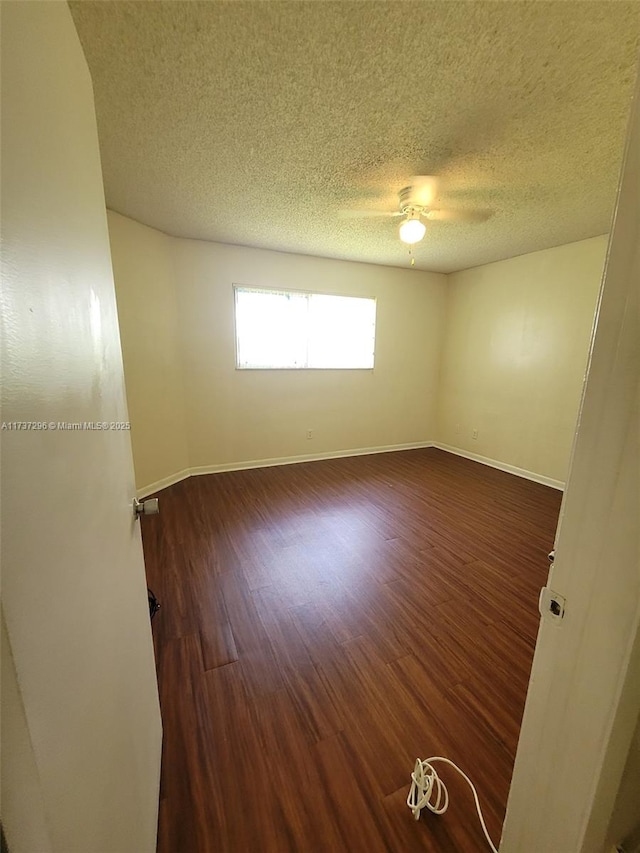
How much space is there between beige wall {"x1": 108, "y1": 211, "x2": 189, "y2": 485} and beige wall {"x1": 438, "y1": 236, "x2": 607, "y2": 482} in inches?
146

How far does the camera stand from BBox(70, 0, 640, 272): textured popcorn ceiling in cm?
107

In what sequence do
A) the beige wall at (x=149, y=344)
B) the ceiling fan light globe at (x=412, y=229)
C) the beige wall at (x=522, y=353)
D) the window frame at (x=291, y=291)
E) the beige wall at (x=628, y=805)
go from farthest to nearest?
1. the window frame at (x=291, y=291)
2. the beige wall at (x=522, y=353)
3. the beige wall at (x=149, y=344)
4. the ceiling fan light globe at (x=412, y=229)
5. the beige wall at (x=628, y=805)

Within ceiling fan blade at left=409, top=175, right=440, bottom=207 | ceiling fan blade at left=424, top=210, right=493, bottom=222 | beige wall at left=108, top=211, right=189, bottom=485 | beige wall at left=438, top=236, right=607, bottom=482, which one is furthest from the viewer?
beige wall at left=438, top=236, right=607, bottom=482

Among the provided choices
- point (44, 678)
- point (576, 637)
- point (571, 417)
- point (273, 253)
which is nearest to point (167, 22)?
point (44, 678)

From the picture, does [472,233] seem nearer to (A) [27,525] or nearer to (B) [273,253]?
(B) [273,253]

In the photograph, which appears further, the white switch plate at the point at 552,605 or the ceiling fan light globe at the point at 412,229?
the ceiling fan light globe at the point at 412,229

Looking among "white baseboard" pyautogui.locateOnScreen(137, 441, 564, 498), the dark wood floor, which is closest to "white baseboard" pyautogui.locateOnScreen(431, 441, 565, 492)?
"white baseboard" pyautogui.locateOnScreen(137, 441, 564, 498)

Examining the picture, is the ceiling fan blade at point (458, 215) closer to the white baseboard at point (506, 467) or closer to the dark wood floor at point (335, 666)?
the dark wood floor at point (335, 666)

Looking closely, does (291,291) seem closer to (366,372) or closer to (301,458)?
(366,372)

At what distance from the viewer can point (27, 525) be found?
1.23ft

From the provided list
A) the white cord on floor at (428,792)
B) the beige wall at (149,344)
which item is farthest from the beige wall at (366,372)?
the white cord on floor at (428,792)

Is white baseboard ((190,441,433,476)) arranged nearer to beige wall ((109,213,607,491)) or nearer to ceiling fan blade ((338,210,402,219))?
beige wall ((109,213,607,491))

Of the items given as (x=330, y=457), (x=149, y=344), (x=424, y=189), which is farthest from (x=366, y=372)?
(x=149, y=344)

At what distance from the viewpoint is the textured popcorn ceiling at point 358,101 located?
1.07 meters
